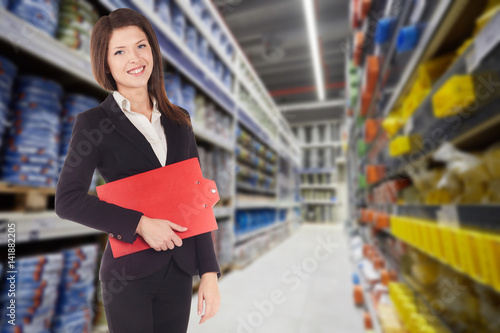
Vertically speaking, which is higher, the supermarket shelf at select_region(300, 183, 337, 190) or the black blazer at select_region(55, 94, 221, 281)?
the supermarket shelf at select_region(300, 183, 337, 190)

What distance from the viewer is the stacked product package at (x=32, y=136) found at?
84 centimetres

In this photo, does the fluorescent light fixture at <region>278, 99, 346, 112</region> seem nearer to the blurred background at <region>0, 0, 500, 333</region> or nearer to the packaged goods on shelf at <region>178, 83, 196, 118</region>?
the blurred background at <region>0, 0, 500, 333</region>

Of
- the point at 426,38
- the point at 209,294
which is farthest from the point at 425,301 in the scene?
the point at 209,294

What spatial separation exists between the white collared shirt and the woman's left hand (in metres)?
0.13

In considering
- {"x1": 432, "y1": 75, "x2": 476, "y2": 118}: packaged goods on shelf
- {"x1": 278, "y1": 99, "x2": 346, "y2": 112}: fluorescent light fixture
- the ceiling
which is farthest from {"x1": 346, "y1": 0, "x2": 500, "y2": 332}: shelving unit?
{"x1": 278, "y1": 99, "x2": 346, "y2": 112}: fluorescent light fixture

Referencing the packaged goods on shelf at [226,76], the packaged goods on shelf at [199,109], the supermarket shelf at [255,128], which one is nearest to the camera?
the packaged goods on shelf at [199,109]

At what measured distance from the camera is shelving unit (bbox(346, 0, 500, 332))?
53cm

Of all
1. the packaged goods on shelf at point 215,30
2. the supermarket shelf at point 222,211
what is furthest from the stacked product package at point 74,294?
the packaged goods on shelf at point 215,30

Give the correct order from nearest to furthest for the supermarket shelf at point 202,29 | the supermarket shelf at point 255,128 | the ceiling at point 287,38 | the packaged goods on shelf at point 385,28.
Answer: the packaged goods on shelf at point 385,28
the supermarket shelf at point 202,29
the supermarket shelf at point 255,128
the ceiling at point 287,38

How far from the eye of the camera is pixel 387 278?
1747 mm

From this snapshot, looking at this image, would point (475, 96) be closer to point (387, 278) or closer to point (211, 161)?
point (211, 161)

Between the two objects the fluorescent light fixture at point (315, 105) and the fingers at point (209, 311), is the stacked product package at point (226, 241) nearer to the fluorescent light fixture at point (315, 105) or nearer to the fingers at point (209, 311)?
the fingers at point (209, 311)

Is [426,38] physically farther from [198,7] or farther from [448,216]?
[198,7]

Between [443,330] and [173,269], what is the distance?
3.40ft
